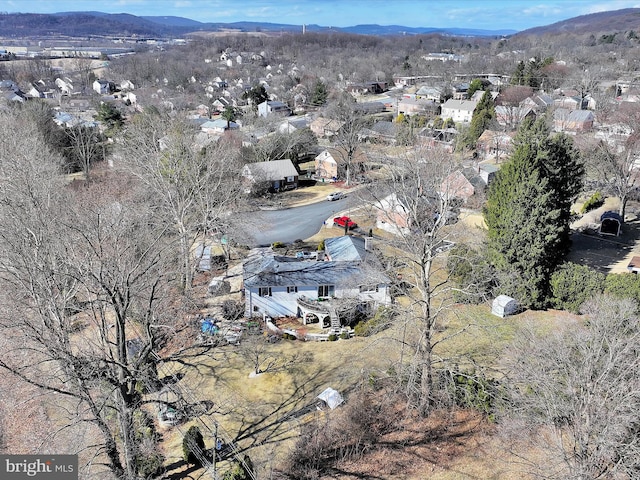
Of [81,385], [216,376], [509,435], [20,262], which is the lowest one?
[216,376]

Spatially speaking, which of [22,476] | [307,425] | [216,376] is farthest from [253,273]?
[22,476]

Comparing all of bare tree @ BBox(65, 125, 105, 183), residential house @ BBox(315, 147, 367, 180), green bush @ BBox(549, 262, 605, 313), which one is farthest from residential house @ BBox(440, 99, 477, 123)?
green bush @ BBox(549, 262, 605, 313)

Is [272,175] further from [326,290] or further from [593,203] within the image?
[593,203]

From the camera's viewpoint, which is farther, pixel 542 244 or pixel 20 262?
pixel 542 244

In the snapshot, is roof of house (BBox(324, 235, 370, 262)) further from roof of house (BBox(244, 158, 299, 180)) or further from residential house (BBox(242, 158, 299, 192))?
roof of house (BBox(244, 158, 299, 180))

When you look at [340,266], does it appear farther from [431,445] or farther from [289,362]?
[431,445]

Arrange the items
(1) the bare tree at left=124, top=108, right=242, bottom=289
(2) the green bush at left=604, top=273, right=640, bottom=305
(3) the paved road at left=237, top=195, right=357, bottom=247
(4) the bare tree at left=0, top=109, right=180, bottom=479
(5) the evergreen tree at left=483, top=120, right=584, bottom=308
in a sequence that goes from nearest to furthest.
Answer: (4) the bare tree at left=0, top=109, right=180, bottom=479, (2) the green bush at left=604, top=273, right=640, bottom=305, (5) the evergreen tree at left=483, top=120, right=584, bottom=308, (1) the bare tree at left=124, top=108, right=242, bottom=289, (3) the paved road at left=237, top=195, right=357, bottom=247
